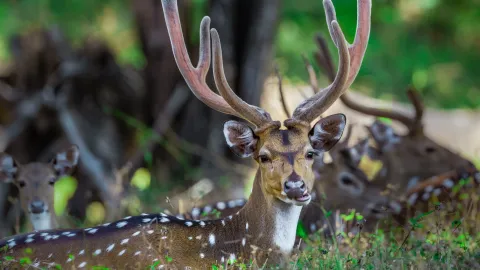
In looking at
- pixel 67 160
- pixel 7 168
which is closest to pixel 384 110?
pixel 67 160

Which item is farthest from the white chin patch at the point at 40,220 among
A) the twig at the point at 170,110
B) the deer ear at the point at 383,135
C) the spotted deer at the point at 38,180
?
the twig at the point at 170,110

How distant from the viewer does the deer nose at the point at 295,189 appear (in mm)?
5867

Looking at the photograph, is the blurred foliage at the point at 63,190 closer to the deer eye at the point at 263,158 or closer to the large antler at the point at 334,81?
the large antler at the point at 334,81

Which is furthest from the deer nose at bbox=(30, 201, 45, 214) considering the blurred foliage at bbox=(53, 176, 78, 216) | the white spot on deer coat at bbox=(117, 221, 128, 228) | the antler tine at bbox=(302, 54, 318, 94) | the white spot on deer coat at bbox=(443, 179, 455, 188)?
the blurred foliage at bbox=(53, 176, 78, 216)

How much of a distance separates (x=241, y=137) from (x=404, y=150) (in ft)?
12.4

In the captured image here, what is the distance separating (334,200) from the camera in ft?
28.6

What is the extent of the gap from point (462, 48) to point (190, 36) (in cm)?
1007

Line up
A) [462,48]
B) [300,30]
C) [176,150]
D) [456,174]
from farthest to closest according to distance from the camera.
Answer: [462,48] → [300,30] → [176,150] → [456,174]

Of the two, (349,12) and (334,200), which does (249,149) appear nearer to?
(334,200)

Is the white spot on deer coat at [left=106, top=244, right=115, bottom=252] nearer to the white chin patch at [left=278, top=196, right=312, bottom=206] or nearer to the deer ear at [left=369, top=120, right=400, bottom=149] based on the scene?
the white chin patch at [left=278, top=196, right=312, bottom=206]

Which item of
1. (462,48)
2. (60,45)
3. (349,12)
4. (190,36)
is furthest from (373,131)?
(462,48)

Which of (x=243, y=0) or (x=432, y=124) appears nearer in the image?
(x=243, y=0)

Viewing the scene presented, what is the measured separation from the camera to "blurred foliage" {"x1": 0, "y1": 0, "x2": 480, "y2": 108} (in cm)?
1606

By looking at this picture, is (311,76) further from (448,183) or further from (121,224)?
(121,224)
